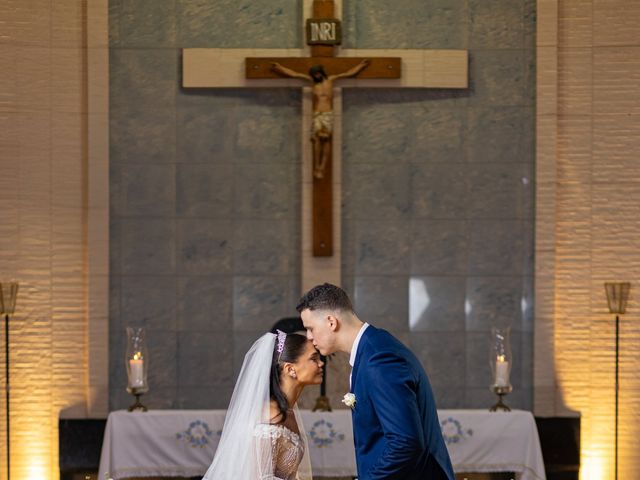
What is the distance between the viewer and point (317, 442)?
722 cm

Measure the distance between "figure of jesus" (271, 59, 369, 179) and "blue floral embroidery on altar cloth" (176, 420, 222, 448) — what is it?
7.37 feet

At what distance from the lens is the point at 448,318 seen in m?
8.66

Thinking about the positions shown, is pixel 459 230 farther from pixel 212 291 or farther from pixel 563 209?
pixel 212 291

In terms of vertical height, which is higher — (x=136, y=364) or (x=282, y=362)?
(x=282, y=362)

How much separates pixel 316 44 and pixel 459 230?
1.89 m

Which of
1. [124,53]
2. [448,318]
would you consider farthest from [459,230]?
[124,53]

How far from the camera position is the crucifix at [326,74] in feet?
27.5

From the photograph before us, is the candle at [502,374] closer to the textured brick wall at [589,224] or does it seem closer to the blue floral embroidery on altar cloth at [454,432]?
the blue floral embroidery on altar cloth at [454,432]

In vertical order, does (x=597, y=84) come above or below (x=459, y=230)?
above

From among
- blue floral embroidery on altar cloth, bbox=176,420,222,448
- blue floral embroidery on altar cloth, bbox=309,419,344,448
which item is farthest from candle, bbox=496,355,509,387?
blue floral embroidery on altar cloth, bbox=176,420,222,448

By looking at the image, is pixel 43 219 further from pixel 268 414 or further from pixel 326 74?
pixel 268 414

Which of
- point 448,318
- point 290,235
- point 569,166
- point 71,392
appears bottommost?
point 71,392

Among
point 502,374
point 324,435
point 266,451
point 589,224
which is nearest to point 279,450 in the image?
point 266,451

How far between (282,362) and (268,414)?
0.24 meters
